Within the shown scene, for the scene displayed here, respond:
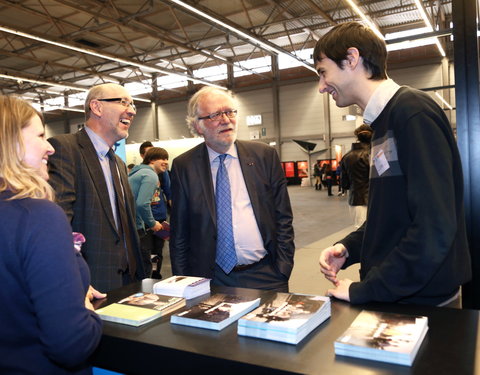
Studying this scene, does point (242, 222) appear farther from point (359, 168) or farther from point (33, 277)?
point (359, 168)

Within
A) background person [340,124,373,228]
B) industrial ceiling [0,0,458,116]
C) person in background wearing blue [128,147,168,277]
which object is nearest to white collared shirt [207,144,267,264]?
person in background wearing blue [128,147,168,277]

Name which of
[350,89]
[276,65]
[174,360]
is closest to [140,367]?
[174,360]

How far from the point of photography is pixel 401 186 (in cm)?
115

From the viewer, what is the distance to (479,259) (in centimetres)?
165

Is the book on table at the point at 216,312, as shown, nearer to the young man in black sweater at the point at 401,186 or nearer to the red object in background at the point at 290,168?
the young man in black sweater at the point at 401,186

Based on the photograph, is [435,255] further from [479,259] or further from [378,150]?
[479,259]

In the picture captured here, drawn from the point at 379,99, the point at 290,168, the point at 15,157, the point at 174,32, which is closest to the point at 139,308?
the point at 15,157

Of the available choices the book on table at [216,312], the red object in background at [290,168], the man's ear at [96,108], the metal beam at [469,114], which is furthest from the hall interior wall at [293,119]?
the book on table at [216,312]

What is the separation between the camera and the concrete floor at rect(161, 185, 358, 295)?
13.8 feet

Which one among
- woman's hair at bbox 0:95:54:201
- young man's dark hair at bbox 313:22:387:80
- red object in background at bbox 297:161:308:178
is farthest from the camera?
red object in background at bbox 297:161:308:178

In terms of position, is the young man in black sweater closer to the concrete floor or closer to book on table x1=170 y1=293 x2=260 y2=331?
book on table x1=170 y1=293 x2=260 y2=331

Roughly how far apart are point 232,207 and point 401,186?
3.35ft

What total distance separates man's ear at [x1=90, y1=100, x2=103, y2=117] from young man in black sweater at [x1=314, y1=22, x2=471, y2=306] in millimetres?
1306

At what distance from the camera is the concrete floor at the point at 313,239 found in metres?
4.20
